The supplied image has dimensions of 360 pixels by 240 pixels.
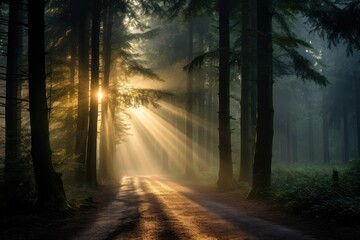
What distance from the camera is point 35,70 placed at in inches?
400

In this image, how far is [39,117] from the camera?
1016 centimetres

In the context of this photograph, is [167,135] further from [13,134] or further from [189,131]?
[13,134]

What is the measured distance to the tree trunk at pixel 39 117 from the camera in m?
9.99

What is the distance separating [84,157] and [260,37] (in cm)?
1149

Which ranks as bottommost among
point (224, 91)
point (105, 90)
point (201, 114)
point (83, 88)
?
point (201, 114)

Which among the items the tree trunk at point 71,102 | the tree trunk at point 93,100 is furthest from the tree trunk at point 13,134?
the tree trunk at point 71,102

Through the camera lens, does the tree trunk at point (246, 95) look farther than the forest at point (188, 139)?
Yes

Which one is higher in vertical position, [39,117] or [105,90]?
[105,90]

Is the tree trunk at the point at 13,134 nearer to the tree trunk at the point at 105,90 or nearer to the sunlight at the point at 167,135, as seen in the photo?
the tree trunk at the point at 105,90

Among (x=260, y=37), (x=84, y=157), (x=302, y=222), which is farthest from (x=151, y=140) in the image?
(x=302, y=222)

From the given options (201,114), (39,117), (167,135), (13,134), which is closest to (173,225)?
(39,117)

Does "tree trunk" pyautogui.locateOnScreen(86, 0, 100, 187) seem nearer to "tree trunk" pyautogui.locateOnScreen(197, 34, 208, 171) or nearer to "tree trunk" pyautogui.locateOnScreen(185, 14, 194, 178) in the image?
"tree trunk" pyautogui.locateOnScreen(185, 14, 194, 178)

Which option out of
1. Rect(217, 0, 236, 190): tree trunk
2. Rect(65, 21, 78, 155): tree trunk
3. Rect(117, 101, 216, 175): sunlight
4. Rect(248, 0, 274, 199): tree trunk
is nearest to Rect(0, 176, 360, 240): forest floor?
Rect(248, 0, 274, 199): tree trunk

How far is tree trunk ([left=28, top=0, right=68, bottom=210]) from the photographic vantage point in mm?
9992
